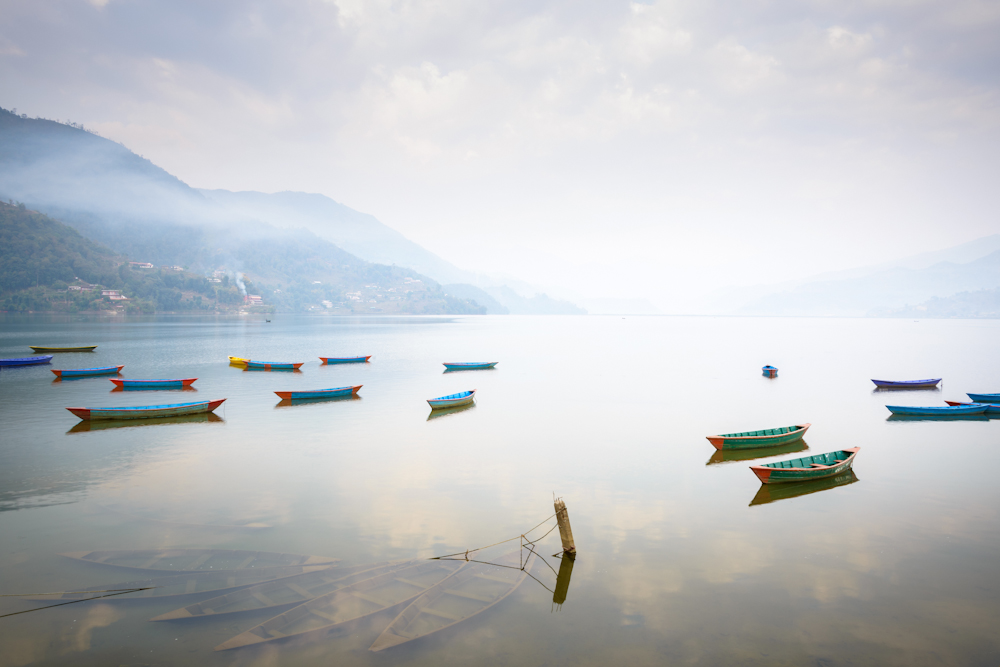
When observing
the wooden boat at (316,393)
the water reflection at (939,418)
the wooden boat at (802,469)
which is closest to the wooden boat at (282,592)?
the wooden boat at (802,469)

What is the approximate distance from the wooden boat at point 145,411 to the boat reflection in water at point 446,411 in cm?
1305

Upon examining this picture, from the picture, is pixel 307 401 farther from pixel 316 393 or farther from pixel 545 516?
pixel 545 516

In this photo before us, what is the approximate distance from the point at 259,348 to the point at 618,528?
78674mm

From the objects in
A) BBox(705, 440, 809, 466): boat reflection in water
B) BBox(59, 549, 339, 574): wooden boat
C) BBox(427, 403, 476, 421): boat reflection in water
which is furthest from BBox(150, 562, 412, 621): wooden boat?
BBox(427, 403, 476, 421): boat reflection in water

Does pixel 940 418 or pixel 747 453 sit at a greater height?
pixel 940 418

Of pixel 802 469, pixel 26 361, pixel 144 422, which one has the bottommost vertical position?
pixel 26 361

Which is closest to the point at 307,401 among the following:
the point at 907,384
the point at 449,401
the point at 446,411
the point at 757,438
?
the point at 446,411

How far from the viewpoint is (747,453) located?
2519cm

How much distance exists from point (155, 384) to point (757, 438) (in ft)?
148

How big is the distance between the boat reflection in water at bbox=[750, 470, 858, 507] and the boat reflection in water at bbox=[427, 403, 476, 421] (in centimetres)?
2056

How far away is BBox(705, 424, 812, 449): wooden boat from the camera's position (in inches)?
970

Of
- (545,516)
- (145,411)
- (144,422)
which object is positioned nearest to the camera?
(545,516)

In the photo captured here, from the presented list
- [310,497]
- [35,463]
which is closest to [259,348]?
[35,463]

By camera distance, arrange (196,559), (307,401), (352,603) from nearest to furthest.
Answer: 1. (352,603)
2. (196,559)
3. (307,401)
